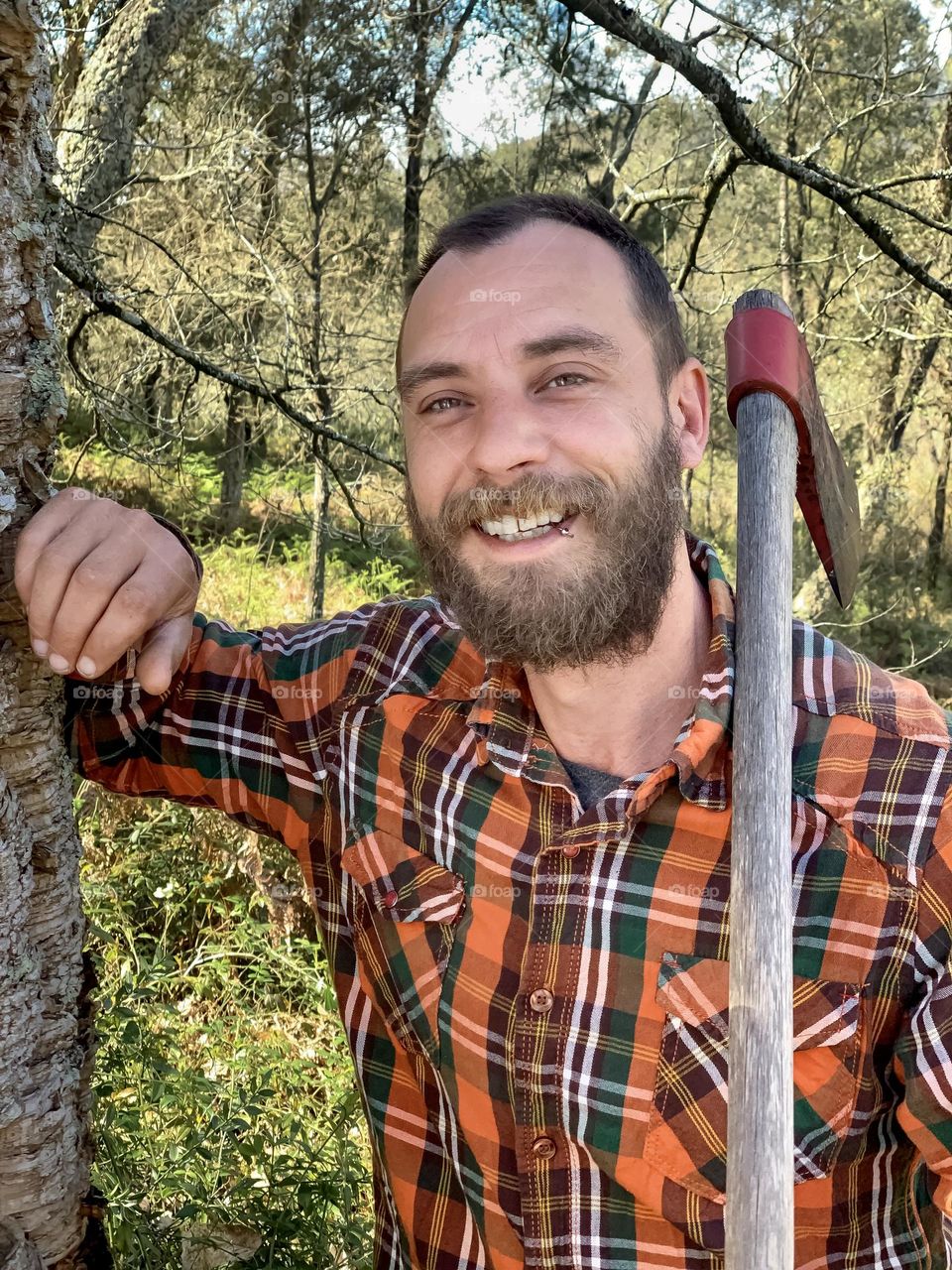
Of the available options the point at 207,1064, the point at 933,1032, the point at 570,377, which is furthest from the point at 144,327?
the point at 933,1032

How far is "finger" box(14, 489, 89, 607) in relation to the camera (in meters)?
1.25

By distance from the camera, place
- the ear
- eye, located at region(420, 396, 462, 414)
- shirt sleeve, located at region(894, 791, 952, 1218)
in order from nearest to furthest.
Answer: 1. shirt sleeve, located at region(894, 791, 952, 1218)
2. eye, located at region(420, 396, 462, 414)
3. the ear

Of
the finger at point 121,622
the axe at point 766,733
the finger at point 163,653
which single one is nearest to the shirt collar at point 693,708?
the axe at point 766,733

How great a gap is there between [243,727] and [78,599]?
0.57m

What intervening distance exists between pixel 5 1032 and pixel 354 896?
59 cm

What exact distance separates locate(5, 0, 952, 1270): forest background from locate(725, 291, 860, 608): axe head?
3.85 ft

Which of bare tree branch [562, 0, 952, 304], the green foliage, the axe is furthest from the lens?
bare tree branch [562, 0, 952, 304]

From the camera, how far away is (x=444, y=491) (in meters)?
1.63

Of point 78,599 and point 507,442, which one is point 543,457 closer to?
point 507,442

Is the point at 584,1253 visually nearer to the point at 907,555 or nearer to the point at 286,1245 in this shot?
the point at 286,1245

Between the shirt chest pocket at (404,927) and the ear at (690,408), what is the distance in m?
0.89

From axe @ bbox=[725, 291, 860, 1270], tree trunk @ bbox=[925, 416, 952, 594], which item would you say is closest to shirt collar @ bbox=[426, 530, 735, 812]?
axe @ bbox=[725, 291, 860, 1270]

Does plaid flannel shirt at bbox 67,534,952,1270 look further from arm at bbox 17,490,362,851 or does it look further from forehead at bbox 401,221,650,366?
forehead at bbox 401,221,650,366

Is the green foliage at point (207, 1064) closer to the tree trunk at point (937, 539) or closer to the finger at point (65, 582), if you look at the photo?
the finger at point (65, 582)
